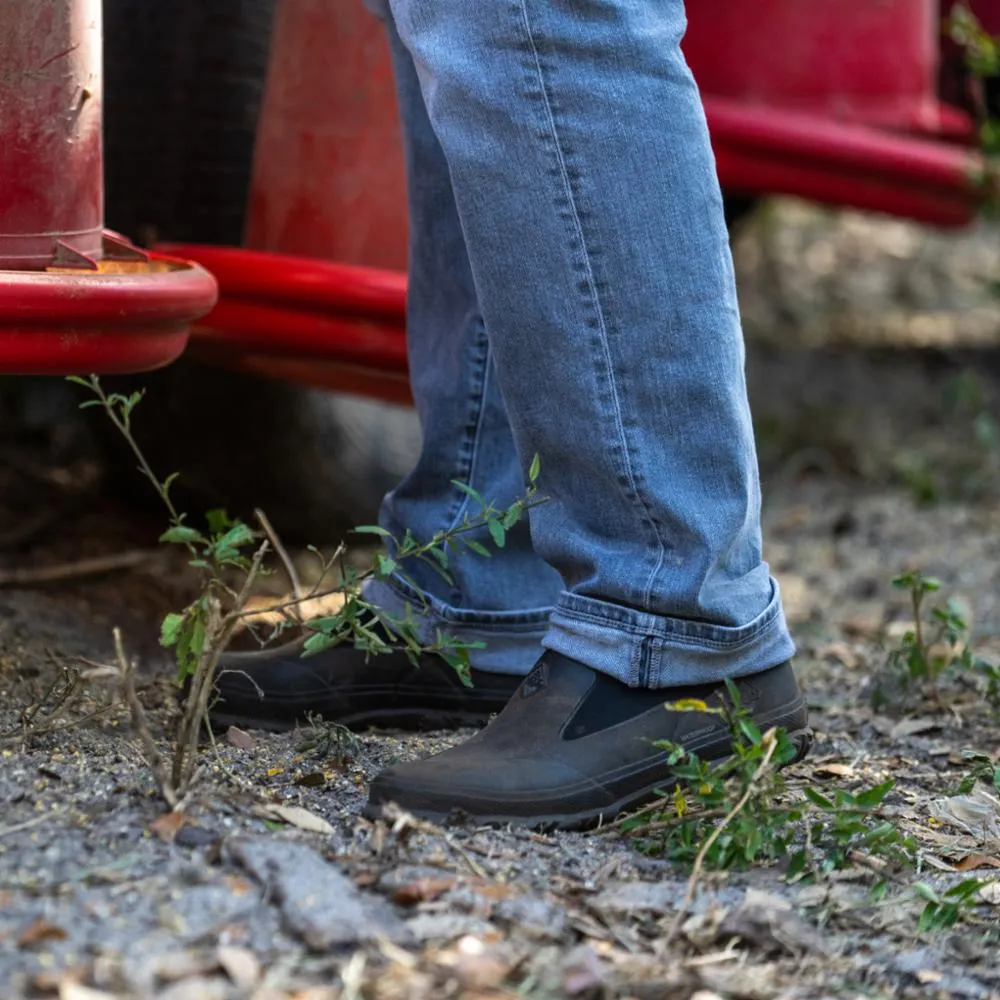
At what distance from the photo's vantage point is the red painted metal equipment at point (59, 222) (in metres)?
1.53

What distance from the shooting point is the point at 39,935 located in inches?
43.5

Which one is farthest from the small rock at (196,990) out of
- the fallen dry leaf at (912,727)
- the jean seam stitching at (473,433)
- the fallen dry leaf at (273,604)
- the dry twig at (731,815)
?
the fallen dry leaf at (912,727)

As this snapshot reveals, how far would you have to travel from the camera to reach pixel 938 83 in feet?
13.2

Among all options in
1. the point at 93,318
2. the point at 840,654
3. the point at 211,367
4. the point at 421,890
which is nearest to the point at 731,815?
the point at 421,890

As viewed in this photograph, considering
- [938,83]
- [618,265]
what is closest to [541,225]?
[618,265]

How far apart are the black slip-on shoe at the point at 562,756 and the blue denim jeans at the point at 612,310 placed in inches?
1.0

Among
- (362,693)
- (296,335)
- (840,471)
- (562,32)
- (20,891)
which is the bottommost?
(840,471)

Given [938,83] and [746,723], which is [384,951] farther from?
[938,83]

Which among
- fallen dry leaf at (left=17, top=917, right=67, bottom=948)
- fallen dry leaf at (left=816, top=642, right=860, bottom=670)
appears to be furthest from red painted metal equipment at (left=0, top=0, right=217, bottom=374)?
fallen dry leaf at (left=816, top=642, right=860, bottom=670)

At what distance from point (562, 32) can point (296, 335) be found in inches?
32.6

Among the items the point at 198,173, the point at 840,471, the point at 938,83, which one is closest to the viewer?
the point at 198,173

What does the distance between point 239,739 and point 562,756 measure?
1.16ft

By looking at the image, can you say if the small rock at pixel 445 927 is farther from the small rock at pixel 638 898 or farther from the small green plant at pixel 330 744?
the small green plant at pixel 330 744

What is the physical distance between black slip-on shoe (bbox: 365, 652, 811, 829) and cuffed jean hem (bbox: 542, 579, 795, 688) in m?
0.01
